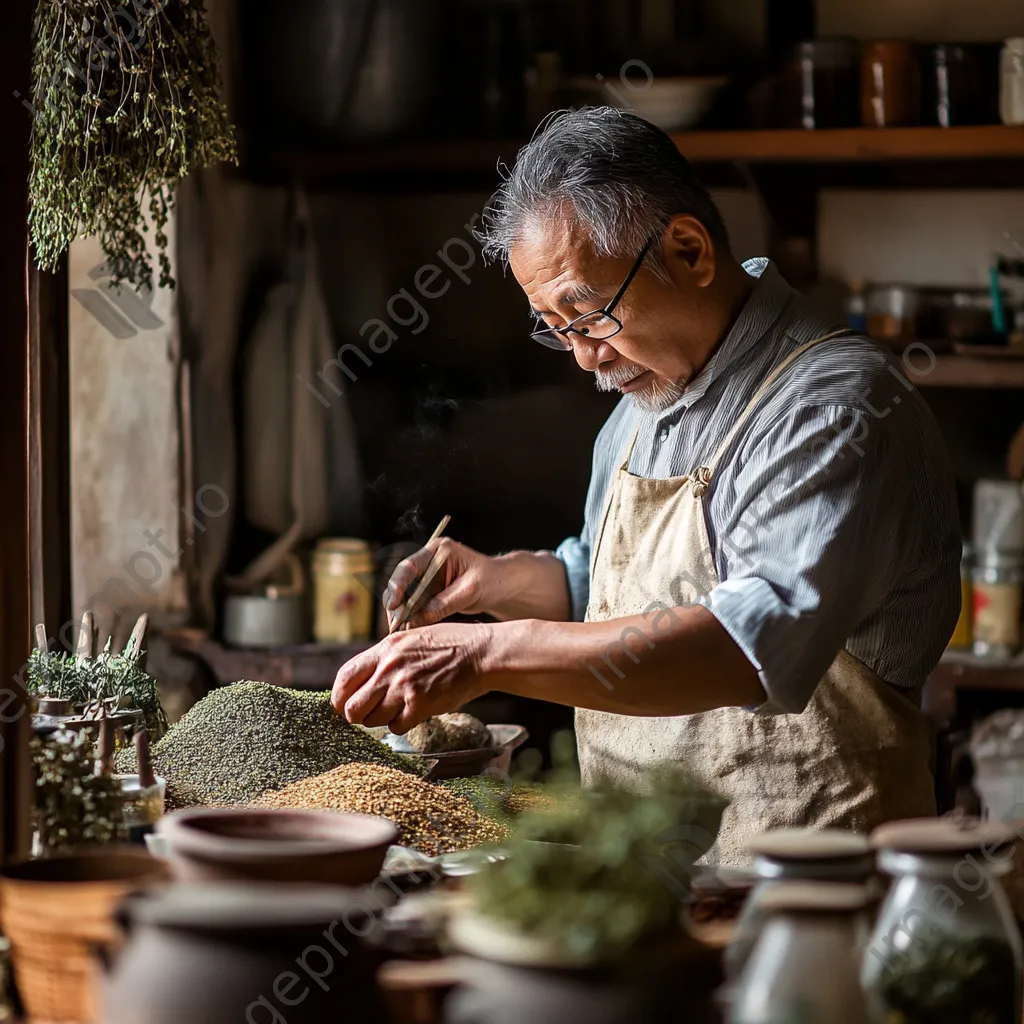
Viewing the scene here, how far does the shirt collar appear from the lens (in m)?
2.12

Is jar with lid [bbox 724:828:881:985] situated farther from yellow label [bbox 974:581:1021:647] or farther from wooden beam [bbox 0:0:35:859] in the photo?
yellow label [bbox 974:581:1021:647]

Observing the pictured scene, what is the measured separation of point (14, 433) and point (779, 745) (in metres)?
1.20

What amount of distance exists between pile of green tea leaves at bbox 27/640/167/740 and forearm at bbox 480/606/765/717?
591mm

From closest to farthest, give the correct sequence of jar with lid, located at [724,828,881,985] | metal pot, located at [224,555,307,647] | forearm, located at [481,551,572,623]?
jar with lid, located at [724,828,881,985], forearm, located at [481,551,572,623], metal pot, located at [224,555,307,647]

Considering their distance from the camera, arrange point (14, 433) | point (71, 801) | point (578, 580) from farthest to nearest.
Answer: point (578, 580)
point (71, 801)
point (14, 433)

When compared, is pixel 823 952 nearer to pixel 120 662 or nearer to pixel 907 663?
pixel 907 663

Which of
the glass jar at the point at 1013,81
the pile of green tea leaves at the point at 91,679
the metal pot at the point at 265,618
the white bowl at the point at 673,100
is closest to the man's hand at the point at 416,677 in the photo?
the pile of green tea leaves at the point at 91,679

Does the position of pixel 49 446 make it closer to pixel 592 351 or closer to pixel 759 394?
pixel 592 351

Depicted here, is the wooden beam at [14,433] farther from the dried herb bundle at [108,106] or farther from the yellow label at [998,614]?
the yellow label at [998,614]

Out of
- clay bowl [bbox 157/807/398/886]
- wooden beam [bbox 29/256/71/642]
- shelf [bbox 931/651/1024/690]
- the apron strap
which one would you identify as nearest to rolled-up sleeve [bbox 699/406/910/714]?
the apron strap

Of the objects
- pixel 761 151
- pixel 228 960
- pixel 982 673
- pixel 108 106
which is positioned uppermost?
pixel 761 151

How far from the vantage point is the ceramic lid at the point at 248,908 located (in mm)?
958

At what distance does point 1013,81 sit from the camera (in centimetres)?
334

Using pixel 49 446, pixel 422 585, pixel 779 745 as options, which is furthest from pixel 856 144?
pixel 49 446
